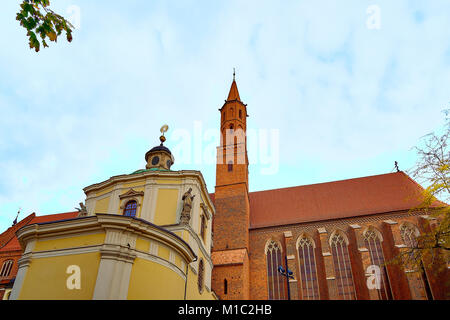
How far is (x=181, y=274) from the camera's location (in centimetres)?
1270

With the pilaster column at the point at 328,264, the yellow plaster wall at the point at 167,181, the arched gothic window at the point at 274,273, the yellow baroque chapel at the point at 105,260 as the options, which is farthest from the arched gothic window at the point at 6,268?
the pilaster column at the point at 328,264

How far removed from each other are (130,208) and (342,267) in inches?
603

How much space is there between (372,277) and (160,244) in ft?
53.6

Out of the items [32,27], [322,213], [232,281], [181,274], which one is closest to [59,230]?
[181,274]

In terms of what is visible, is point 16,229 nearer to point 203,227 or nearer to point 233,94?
point 203,227

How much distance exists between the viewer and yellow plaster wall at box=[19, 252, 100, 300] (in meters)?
10.5

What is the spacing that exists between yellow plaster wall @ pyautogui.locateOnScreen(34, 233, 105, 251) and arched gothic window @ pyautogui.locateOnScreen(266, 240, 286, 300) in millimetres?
15560

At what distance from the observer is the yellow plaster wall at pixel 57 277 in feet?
34.3

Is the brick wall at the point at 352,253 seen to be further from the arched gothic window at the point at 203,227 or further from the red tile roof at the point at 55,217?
the red tile roof at the point at 55,217

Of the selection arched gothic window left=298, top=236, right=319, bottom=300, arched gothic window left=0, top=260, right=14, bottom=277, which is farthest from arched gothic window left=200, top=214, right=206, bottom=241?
arched gothic window left=0, top=260, right=14, bottom=277

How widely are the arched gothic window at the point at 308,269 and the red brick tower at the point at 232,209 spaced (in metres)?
3.89

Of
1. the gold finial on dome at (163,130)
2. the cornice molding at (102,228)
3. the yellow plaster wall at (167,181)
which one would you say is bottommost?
the cornice molding at (102,228)

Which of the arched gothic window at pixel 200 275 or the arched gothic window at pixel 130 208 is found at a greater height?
the arched gothic window at pixel 130 208

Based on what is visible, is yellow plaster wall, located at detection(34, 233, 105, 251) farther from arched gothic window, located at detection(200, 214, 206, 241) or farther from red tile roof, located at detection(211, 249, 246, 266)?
red tile roof, located at detection(211, 249, 246, 266)
